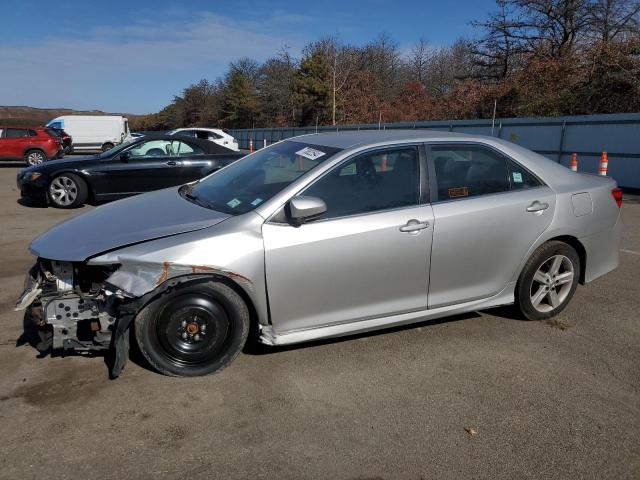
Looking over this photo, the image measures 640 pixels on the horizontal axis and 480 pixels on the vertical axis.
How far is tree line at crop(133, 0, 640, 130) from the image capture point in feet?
68.5

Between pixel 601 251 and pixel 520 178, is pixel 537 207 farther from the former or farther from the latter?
pixel 601 251

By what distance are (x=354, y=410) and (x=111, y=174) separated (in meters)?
8.18

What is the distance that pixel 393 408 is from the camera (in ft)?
10.1

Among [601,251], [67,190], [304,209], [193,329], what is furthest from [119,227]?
[67,190]

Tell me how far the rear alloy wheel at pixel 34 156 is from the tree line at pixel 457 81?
68.5 feet

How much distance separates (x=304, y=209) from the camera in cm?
330

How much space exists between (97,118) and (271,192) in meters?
30.2

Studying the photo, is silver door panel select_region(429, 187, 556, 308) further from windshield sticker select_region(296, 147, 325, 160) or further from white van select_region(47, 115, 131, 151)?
white van select_region(47, 115, 131, 151)

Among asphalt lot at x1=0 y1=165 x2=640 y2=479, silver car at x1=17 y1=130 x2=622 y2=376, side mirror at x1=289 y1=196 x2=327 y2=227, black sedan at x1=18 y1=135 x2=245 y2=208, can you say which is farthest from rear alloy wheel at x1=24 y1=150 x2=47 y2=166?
side mirror at x1=289 y1=196 x2=327 y2=227

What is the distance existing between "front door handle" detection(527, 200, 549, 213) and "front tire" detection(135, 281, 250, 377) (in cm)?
234

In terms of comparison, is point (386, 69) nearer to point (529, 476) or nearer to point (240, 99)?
point (240, 99)

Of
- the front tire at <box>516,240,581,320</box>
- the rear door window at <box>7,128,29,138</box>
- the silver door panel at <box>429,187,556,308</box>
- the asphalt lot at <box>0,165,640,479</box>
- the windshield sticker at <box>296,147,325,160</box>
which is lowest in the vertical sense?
the asphalt lot at <box>0,165,640,479</box>

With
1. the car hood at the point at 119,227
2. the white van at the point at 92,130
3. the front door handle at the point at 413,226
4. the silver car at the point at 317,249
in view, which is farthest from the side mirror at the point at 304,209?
the white van at the point at 92,130

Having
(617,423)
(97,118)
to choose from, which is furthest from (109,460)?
(97,118)
